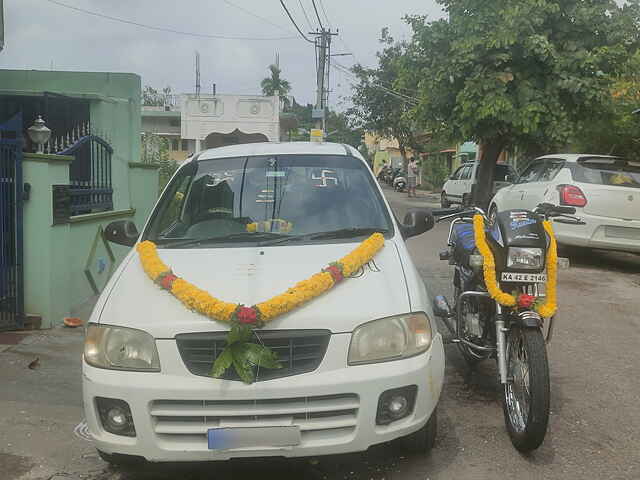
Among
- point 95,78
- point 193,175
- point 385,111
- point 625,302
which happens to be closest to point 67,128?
point 95,78

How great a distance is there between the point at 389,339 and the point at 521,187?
827 centimetres

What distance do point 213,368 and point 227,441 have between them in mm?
325

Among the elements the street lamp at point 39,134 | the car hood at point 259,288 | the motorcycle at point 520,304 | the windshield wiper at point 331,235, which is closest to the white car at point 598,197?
the motorcycle at point 520,304

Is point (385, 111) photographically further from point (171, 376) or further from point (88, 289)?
point (171, 376)

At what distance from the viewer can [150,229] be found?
4418mm

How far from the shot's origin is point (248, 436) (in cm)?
307

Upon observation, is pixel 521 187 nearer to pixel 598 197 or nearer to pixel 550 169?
pixel 550 169

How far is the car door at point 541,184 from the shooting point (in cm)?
994

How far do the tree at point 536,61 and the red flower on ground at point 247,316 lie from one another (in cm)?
1261

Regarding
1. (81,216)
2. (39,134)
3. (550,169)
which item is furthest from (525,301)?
(39,134)

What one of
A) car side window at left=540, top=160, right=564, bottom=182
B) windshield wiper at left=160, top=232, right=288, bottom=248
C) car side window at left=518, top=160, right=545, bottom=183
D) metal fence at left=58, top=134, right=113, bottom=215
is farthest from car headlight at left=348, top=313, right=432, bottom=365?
car side window at left=518, top=160, right=545, bottom=183

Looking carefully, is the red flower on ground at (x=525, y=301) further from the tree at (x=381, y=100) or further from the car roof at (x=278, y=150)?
the tree at (x=381, y=100)

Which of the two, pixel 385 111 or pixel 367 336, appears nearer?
pixel 367 336

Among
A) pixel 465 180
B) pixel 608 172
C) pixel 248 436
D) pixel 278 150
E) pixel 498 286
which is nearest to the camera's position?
pixel 248 436
